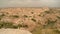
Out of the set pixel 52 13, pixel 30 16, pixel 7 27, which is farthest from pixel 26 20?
→ pixel 52 13

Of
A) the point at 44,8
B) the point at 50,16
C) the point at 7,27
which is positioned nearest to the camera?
the point at 7,27

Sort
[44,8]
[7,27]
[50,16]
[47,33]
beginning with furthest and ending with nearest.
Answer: [44,8]
[50,16]
[7,27]
[47,33]

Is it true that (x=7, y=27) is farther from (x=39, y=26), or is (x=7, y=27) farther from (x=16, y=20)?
(x=39, y=26)

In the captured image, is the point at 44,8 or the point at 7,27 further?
the point at 44,8

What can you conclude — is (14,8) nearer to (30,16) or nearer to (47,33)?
(30,16)

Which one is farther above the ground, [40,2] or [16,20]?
[40,2]

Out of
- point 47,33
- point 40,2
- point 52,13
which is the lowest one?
point 47,33

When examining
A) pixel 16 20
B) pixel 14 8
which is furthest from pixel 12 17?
pixel 14 8
